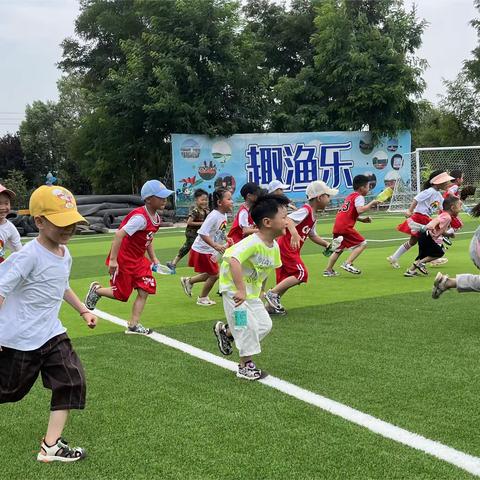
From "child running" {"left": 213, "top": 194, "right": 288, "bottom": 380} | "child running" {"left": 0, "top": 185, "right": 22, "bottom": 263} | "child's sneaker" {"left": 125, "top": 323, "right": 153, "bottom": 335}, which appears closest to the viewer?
"child running" {"left": 213, "top": 194, "right": 288, "bottom": 380}

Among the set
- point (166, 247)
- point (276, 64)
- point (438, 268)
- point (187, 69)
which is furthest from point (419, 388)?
point (276, 64)

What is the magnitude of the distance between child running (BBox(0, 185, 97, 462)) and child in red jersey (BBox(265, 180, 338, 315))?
13.0 feet

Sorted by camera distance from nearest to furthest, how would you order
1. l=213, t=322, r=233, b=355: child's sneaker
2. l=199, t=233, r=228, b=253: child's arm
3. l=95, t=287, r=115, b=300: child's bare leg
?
l=213, t=322, r=233, b=355: child's sneaker, l=95, t=287, r=115, b=300: child's bare leg, l=199, t=233, r=228, b=253: child's arm

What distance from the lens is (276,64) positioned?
3984 cm

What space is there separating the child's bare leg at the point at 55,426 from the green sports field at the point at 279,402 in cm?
14

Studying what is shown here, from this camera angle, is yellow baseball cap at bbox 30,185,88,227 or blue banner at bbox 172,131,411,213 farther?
blue banner at bbox 172,131,411,213

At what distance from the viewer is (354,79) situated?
1296 inches

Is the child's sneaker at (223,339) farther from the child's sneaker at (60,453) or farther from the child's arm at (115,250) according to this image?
the child's sneaker at (60,453)

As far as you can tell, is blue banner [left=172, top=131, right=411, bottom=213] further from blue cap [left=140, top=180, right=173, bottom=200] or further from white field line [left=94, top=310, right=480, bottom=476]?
white field line [left=94, top=310, right=480, bottom=476]

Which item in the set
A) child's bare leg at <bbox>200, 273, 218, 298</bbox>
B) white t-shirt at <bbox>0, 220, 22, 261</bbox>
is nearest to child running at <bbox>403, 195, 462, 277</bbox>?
child's bare leg at <bbox>200, 273, 218, 298</bbox>

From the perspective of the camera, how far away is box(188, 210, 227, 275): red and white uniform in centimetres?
862

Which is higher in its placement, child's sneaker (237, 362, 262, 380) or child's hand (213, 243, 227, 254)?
child's hand (213, 243, 227, 254)

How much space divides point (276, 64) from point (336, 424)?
37.9 m

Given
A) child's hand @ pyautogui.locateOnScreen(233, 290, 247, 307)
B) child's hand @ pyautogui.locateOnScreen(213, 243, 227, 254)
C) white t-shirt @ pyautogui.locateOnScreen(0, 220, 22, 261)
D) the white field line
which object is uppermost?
white t-shirt @ pyautogui.locateOnScreen(0, 220, 22, 261)
